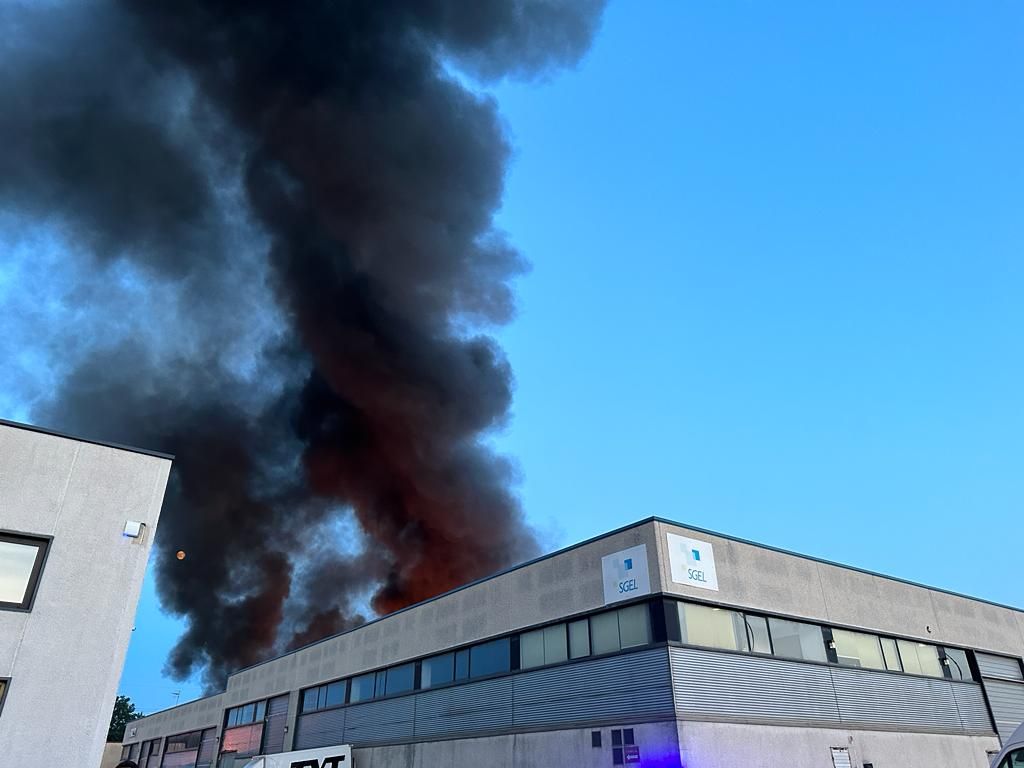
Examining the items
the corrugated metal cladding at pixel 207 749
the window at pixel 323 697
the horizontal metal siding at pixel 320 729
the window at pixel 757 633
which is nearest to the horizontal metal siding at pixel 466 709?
the horizontal metal siding at pixel 320 729

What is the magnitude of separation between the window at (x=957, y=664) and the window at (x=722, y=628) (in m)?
11.1

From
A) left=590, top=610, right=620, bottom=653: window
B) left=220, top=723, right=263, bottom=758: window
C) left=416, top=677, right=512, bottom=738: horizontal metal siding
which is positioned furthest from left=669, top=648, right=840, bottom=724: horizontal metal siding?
left=220, top=723, right=263, bottom=758: window

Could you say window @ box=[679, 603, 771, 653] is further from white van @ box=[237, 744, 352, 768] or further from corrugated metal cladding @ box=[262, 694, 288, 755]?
corrugated metal cladding @ box=[262, 694, 288, 755]

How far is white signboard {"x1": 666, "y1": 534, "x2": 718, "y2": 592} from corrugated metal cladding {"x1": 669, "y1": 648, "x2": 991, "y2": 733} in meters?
1.81

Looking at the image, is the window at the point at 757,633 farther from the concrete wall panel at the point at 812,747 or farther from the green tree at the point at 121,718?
the green tree at the point at 121,718

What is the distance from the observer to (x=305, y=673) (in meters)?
35.6

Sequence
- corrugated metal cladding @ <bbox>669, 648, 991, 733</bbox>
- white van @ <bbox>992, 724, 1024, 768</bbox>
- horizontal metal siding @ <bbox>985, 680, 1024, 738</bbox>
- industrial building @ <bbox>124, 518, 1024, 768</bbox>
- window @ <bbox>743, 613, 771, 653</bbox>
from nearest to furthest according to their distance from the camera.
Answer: white van @ <bbox>992, 724, 1024, 768</bbox> < corrugated metal cladding @ <bbox>669, 648, 991, 733</bbox> < industrial building @ <bbox>124, 518, 1024, 768</bbox> < window @ <bbox>743, 613, 771, 653</bbox> < horizontal metal siding @ <bbox>985, 680, 1024, 738</bbox>

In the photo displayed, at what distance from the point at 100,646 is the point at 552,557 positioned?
43.2 ft

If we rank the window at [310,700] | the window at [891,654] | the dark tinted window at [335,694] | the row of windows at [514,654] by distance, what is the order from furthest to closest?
1. the window at [310,700]
2. the dark tinted window at [335,694]
3. the window at [891,654]
4. the row of windows at [514,654]

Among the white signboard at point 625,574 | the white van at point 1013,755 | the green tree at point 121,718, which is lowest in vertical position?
the white van at point 1013,755

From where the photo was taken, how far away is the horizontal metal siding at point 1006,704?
86.7 ft

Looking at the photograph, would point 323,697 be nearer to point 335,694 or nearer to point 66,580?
point 335,694

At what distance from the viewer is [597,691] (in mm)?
19281

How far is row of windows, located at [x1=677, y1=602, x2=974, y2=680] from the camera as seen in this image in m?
19.0
